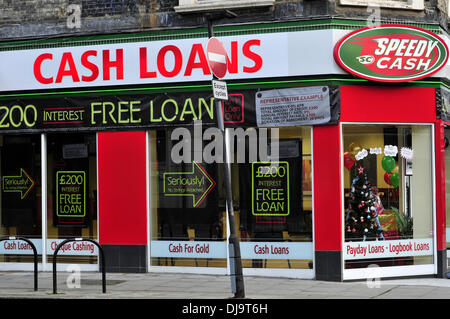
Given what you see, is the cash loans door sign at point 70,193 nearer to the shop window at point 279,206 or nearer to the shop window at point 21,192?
the shop window at point 21,192

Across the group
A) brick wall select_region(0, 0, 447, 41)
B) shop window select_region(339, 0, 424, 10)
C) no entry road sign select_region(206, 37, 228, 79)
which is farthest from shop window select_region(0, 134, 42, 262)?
shop window select_region(339, 0, 424, 10)

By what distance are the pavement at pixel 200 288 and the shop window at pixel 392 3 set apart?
17.7 ft

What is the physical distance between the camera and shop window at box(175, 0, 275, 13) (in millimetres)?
14734

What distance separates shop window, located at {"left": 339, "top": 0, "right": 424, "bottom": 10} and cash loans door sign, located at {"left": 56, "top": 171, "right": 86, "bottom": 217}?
6.68 m

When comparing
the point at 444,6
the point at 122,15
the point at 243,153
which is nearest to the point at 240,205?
the point at 243,153

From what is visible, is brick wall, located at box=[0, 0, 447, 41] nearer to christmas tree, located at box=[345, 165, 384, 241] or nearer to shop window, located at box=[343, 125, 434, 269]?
shop window, located at box=[343, 125, 434, 269]

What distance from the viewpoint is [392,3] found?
14734 millimetres

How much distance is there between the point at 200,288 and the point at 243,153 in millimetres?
3084

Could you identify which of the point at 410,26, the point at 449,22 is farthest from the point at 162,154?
the point at 449,22

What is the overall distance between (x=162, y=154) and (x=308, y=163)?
10.2ft

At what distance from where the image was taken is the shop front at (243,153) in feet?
47.5

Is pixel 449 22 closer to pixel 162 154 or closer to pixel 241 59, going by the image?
pixel 241 59
